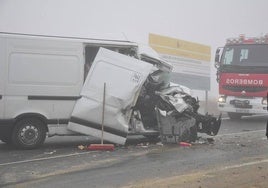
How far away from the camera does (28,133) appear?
10406mm

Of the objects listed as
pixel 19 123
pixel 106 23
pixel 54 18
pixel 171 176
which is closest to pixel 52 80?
pixel 19 123

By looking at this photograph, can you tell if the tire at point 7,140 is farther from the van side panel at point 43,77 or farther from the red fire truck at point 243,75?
the red fire truck at point 243,75

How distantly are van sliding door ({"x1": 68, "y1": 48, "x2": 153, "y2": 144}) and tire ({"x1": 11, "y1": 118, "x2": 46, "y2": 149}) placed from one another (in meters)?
0.60

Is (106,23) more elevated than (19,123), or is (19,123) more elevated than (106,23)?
(106,23)

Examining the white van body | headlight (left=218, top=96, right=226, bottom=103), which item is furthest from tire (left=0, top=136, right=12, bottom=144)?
headlight (left=218, top=96, right=226, bottom=103)

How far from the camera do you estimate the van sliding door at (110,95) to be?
10641 mm

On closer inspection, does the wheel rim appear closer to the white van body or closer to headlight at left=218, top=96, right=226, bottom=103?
the white van body

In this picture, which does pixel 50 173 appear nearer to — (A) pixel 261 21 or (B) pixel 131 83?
(B) pixel 131 83

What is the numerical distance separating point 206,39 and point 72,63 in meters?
14.3

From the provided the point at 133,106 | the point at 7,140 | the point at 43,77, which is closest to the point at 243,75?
the point at 133,106

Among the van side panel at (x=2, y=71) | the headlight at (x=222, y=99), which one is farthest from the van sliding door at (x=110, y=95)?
the headlight at (x=222, y=99)

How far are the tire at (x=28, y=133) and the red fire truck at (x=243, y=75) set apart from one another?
853 cm

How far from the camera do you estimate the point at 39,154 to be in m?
9.95

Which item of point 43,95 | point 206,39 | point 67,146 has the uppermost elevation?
point 206,39
